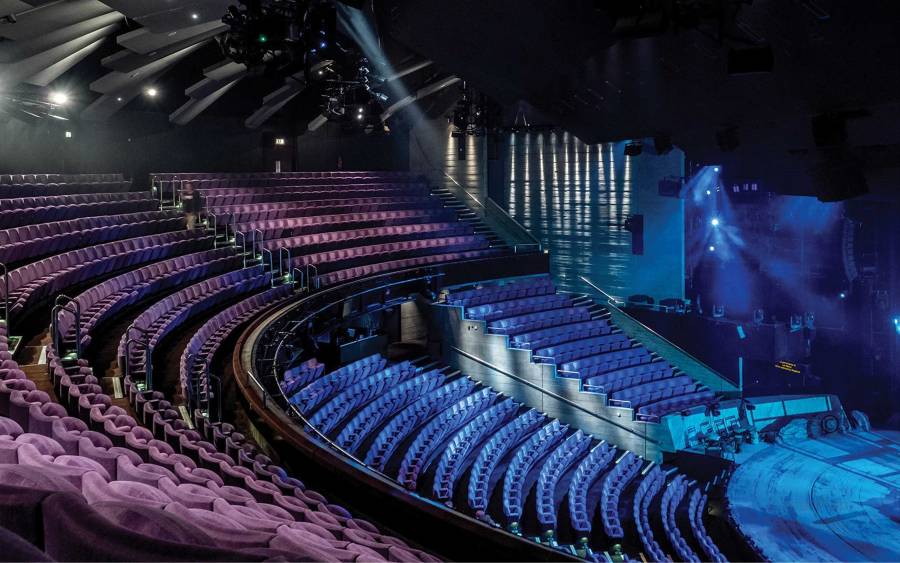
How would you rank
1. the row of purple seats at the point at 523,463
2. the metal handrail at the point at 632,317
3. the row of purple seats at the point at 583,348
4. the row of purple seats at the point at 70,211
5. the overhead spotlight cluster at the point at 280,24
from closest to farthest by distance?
the overhead spotlight cluster at the point at 280,24
the row of purple seats at the point at 70,211
the row of purple seats at the point at 523,463
the row of purple seats at the point at 583,348
the metal handrail at the point at 632,317

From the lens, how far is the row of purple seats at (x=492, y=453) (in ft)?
Result: 19.5

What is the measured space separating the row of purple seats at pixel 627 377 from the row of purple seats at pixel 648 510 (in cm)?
123

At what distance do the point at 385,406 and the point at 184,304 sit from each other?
2.06 meters

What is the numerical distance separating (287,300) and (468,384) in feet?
9.72

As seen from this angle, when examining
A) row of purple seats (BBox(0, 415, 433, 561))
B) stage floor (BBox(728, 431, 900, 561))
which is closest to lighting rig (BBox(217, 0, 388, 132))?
row of purple seats (BBox(0, 415, 433, 561))

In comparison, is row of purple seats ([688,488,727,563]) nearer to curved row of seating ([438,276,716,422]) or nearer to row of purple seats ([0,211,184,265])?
curved row of seating ([438,276,716,422])

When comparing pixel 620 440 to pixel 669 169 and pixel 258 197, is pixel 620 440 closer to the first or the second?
pixel 669 169

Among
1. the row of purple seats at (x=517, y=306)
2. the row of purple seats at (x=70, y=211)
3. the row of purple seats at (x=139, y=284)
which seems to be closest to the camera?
the row of purple seats at (x=139, y=284)

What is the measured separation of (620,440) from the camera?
856 centimetres

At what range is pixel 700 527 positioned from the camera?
6625 millimetres

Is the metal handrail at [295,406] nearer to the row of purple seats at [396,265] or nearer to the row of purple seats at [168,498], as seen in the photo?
the row of purple seats at [396,265]

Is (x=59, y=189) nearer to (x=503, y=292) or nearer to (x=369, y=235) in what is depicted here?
(x=369, y=235)

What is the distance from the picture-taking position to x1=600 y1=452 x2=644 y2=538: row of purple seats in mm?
6102

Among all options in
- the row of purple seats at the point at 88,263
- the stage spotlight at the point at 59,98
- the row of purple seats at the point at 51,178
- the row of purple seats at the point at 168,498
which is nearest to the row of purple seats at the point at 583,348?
the row of purple seats at the point at 88,263
